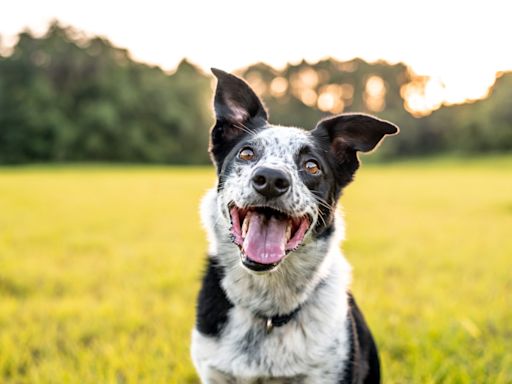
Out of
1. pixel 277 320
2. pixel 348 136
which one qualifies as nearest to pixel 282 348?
pixel 277 320

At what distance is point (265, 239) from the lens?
273cm

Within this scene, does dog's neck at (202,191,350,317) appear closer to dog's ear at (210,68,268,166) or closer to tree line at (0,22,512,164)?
dog's ear at (210,68,268,166)

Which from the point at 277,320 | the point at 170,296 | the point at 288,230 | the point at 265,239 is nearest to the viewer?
the point at 265,239

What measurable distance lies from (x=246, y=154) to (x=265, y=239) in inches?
24.2

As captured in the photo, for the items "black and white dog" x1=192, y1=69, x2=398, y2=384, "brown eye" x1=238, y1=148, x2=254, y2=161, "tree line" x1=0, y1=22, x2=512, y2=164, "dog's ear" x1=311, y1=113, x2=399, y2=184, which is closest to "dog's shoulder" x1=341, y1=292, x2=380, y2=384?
"black and white dog" x1=192, y1=69, x2=398, y2=384

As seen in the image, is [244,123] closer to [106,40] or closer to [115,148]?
[115,148]

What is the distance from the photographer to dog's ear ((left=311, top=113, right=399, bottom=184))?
3145mm

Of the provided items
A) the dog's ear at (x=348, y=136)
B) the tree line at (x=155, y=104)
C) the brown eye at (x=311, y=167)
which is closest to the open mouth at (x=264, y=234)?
the brown eye at (x=311, y=167)

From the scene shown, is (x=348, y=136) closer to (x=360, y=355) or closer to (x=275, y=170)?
(x=275, y=170)

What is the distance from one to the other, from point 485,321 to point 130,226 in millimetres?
7924

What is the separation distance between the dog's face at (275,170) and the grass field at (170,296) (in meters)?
1.57

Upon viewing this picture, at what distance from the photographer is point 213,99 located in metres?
3.26

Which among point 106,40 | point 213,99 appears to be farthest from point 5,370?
point 106,40

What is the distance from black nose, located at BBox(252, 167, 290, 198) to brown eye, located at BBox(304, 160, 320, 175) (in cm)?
40
